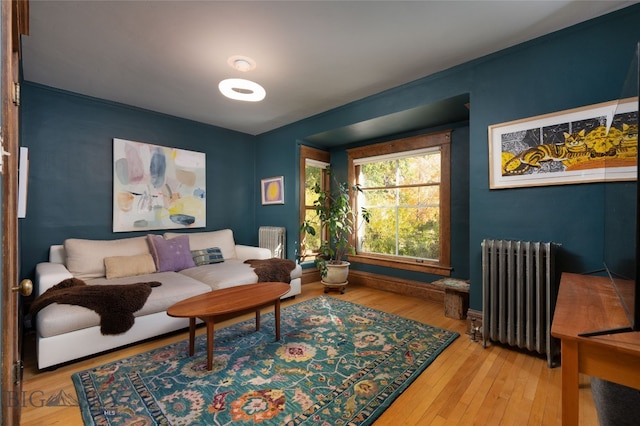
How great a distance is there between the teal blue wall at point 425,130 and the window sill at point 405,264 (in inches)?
3.9

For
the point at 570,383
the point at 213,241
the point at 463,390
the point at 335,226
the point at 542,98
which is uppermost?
the point at 542,98

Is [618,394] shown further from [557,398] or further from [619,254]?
[619,254]

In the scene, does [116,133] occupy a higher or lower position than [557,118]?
higher

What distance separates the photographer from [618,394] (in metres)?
1.35

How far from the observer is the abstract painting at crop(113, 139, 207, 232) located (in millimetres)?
3527

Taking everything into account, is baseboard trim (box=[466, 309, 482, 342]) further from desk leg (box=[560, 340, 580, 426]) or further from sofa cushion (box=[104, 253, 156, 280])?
sofa cushion (box=[104, 253, 156, 280])

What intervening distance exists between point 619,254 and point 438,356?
4.50ft

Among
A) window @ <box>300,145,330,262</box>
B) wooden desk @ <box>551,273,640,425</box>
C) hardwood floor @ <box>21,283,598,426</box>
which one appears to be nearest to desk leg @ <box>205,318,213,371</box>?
hardwood floor @ <box>21,283,598,426</box>

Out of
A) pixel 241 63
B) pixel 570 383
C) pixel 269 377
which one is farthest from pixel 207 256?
pixel 570 383

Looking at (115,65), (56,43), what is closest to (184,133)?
(115,65)

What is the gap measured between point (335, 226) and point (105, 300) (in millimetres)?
2673

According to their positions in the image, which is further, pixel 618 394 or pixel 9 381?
pixel 618 394

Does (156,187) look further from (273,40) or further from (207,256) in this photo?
(273,40)

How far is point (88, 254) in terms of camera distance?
2951 mm
